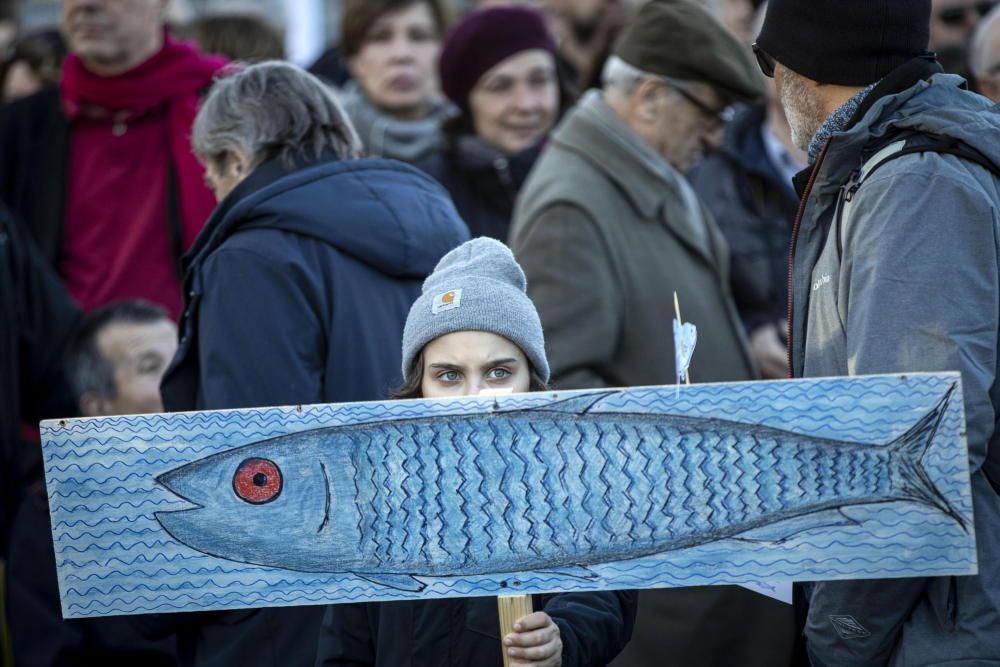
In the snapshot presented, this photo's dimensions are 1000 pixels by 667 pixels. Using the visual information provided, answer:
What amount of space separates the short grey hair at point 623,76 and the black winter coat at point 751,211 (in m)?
0.94

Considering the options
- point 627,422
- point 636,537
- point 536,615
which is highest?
point 627,422

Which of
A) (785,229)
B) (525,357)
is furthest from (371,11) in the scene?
(525,357)

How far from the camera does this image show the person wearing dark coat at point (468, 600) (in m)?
2.50

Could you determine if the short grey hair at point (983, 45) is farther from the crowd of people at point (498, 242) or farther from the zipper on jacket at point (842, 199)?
the zipper on jacket at point (842, 199)

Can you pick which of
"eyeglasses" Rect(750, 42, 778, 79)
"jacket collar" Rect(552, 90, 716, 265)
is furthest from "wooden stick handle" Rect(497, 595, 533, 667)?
"jacket collar" Rect(552, 90, 716, 265)

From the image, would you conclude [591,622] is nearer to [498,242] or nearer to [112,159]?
[498,242]

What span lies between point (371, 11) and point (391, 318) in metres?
2.49

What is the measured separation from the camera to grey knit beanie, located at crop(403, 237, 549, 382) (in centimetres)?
259

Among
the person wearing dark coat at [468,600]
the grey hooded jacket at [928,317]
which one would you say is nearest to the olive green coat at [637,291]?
the person wearing dark coat at [468,600]

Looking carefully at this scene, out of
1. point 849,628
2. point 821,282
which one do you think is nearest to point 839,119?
point 821,282

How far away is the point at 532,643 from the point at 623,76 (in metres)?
2.21

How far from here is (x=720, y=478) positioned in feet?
7.21

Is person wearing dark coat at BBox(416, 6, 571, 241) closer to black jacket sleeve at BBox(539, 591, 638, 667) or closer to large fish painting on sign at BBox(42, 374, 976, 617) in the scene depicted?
black jacket sleeve at BBox(539, 591, 638, 667)

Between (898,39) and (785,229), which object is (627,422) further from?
(785,229)
